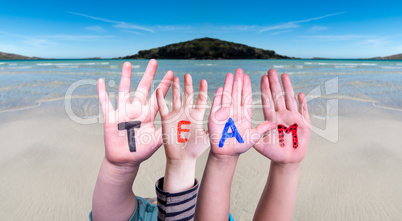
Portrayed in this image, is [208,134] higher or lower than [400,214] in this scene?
higher

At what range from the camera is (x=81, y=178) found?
2855mm

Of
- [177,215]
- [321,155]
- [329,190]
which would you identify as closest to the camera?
[177,215]

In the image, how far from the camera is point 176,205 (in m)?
1.22

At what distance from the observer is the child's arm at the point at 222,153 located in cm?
120

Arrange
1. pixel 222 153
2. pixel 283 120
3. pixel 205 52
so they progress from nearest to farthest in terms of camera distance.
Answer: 1. pixel 222 153
2. pixel 283 120
3. pixel 205 52

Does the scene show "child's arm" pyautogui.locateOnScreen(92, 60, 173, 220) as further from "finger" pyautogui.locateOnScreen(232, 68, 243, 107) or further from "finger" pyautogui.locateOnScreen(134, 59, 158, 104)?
"finger" pyautogui.locateOnScreen(232, 68, 243, 107)

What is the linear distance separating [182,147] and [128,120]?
417 mm

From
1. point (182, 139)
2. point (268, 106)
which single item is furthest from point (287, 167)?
point (182, 139)

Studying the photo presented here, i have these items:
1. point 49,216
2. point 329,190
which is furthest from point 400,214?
point 49,216

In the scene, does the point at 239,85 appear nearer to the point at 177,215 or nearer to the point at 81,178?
the point at 177,215

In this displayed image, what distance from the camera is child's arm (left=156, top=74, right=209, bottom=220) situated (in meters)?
1.25

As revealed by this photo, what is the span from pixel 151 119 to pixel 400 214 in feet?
8.84

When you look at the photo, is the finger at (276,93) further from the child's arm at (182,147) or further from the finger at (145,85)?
the finger at (145,85)

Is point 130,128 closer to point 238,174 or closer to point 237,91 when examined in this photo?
point 237,91
